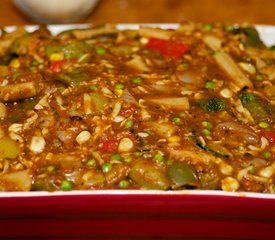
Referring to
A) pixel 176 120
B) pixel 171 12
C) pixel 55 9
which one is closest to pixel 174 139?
pixel 176 120

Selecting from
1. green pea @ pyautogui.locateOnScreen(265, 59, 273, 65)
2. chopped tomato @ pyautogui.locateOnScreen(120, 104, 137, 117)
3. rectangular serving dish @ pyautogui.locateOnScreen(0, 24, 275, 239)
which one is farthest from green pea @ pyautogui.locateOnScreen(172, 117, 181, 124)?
green pea @ pyautogui.locateOnScreen(265, 59, 273, 65)

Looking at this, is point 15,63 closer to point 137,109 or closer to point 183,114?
point 137,109

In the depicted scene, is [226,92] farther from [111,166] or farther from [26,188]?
[26,188]

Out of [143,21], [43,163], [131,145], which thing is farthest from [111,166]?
[143,21]

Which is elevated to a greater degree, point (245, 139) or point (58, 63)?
point (58, 63)

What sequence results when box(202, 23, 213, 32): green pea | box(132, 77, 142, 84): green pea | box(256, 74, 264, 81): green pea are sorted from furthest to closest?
box(202, 23, 213, 32): green pea
box(256, 74, 264, 81): green pea
box(132, 77, 142, 84): green pea

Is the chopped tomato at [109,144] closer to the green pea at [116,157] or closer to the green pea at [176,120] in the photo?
the green pea at [116,157]

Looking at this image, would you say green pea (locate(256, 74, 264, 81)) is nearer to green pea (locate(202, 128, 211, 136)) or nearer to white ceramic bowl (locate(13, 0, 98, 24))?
green pea (locate(202, 128, 211, 136))

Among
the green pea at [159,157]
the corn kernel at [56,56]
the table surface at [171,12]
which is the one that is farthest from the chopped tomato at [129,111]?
the table surface at [171,12]
